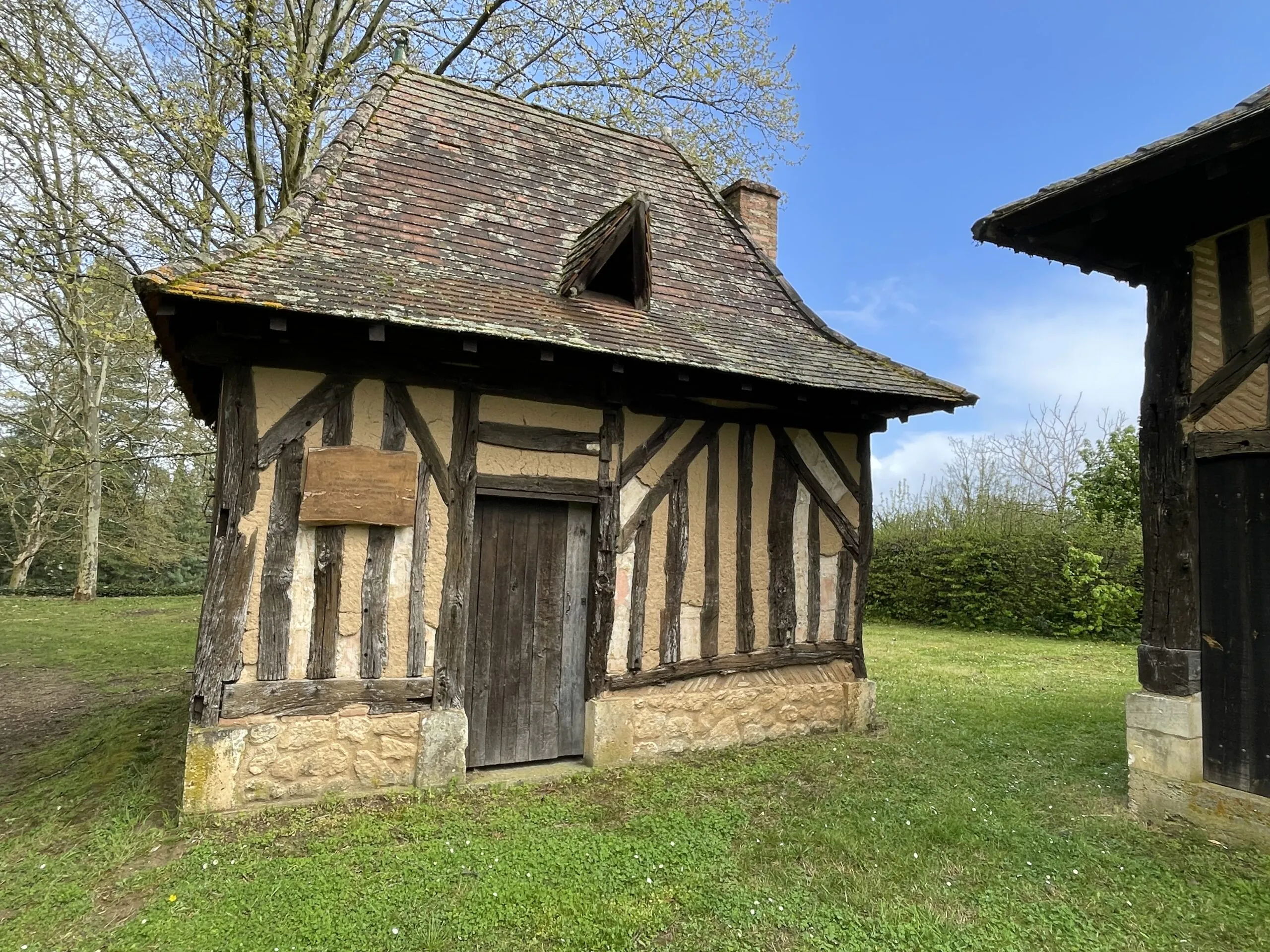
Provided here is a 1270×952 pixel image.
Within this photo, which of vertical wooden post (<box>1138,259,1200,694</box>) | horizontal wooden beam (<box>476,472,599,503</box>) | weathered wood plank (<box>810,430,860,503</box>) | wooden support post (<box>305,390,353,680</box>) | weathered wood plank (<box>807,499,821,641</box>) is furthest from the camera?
weathered wood plank (<box>810,430,860,503</box>)

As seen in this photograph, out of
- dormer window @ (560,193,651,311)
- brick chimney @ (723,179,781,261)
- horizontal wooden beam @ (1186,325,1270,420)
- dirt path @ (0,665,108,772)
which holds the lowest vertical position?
dirt path @ (0,665,108,772)

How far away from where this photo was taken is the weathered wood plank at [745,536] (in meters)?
A: 6.33

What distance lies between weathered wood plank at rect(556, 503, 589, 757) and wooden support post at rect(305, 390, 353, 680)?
171 cm

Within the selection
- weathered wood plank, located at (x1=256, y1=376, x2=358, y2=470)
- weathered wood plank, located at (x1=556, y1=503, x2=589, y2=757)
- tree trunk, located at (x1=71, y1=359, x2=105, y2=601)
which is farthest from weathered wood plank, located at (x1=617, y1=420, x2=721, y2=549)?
tree trunk, located at (x1=71, y1=359, x2=105, y2=601)

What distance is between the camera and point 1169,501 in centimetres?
446

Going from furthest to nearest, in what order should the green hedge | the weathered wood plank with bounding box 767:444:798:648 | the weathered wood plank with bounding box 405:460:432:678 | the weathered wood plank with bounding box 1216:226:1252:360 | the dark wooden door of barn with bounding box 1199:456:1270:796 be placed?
the green hedge < the weathered wood plank with bounding box 767:444:798:648 < the weathered wood plank with bounding box 405:460:432:678 < the weathered wood plank with bounding box 1216:226:1252:360 < the dark wooden door of barn with bounding box 1199:456:1270:796

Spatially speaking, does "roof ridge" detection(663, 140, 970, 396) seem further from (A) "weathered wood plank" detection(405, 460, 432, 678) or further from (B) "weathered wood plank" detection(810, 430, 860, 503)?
(A) "weathered wood plank" detection(405, 460, 432, 678)

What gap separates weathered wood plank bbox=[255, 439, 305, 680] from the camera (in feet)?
15.6

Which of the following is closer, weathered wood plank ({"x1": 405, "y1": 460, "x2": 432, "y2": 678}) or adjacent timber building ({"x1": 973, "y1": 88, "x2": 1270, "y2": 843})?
adjacent timber building ({"x1": 973, "y1": 88, "x2": 1270, "y2": 843})

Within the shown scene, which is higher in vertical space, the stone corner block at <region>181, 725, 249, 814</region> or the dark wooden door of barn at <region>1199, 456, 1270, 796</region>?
the dark wooden door of barn at <region>1199, 456, 1270, 796</region>

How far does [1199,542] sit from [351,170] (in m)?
6.65

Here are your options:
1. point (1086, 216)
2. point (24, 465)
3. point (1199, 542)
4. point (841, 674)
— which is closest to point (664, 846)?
point (841, 674)

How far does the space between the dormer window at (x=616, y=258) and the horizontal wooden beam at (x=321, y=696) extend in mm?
3272

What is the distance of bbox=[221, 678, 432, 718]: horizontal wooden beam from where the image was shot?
15.3 ft
